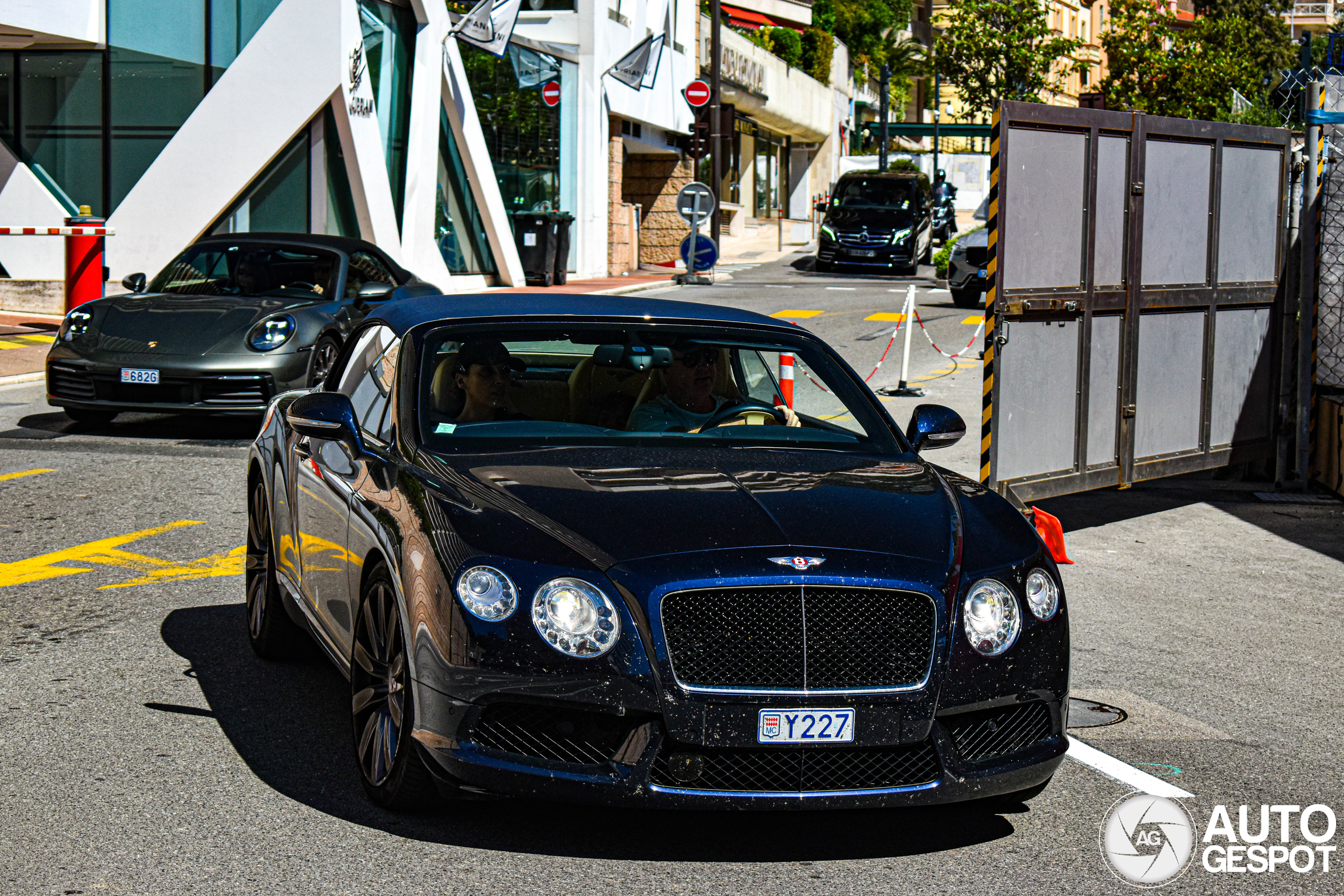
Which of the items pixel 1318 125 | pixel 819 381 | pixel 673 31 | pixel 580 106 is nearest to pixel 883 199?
pixel 580 106

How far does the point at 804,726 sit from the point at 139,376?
29.4ft

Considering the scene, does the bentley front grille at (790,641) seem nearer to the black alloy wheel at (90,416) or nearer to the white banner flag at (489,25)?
the black alloy wheel at (90,416)

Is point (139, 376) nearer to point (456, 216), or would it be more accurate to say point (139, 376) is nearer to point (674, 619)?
point (674, 619)

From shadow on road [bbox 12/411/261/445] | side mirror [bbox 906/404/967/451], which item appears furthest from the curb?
side mirror [bbox 906/404/967/451]

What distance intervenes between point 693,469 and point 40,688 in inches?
103

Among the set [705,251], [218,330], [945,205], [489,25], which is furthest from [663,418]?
[945,205]

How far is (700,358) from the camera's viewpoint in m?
5.67

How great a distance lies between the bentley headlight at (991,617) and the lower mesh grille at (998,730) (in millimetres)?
171

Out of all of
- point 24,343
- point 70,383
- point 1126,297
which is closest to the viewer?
point 1126,297

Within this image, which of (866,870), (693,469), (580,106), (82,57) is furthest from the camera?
(580,106)

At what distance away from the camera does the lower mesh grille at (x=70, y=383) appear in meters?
12.1

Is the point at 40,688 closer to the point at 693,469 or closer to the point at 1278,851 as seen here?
the point at 693,469

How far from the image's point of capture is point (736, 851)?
435cm

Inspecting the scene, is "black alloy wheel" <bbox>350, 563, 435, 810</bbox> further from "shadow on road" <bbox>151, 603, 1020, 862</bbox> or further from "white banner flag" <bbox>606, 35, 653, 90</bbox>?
"white banner flag" <bbox>606, 35, 653, 90</bbox>
